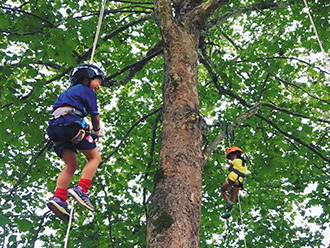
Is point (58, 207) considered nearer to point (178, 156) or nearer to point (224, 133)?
point (178, 156)

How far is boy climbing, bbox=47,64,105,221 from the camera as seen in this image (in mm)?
2904

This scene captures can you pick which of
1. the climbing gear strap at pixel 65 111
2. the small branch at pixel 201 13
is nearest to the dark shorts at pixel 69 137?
the climbing gear strap at pixel 65 111

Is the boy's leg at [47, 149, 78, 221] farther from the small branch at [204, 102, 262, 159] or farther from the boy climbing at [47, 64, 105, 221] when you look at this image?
the small branch at [204, 102, 262, 159]

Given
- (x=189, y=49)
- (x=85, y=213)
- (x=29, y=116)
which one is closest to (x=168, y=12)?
(x=189, y=49)

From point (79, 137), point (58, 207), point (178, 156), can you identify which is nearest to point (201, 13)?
point (178, 156)

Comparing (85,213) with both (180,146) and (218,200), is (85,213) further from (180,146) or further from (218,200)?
(180,146)

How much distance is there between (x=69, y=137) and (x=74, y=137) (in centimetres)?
5

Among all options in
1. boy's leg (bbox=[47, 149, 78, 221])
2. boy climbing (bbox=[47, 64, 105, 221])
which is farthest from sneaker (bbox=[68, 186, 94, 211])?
boy's leg (bbox=[47, 149, 78, 221])

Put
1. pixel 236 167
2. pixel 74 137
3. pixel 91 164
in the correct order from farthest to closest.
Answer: pixel 236 167
pixel 91 164
pixel 74 137

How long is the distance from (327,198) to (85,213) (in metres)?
5.66

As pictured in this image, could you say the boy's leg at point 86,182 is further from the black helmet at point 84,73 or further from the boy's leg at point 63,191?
the black helmet at point 84,73

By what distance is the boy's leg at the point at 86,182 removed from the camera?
284cm

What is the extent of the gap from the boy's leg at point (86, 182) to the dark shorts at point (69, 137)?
0.08 metres

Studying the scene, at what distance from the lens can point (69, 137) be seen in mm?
2936
